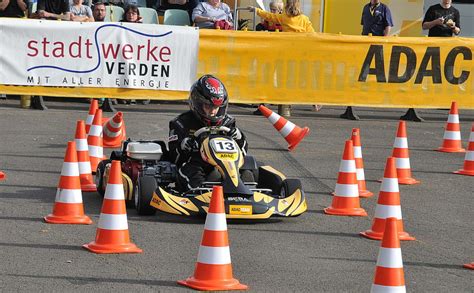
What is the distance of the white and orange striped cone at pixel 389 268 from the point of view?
6895 millimetres

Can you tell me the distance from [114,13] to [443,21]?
20.6ft

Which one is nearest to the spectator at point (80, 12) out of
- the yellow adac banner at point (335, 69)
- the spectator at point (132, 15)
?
the spectator at point (132, 15)

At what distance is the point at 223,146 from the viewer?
1073 centimetres

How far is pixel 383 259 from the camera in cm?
693

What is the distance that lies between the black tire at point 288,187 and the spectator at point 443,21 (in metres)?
12.0

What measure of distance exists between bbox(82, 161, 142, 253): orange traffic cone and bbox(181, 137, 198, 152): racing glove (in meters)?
2.07

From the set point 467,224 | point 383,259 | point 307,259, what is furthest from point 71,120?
point 383,259

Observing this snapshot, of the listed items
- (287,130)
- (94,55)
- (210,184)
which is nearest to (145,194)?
(210,184)

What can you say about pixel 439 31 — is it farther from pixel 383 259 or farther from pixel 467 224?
pixel 383 259

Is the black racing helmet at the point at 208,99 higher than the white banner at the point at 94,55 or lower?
lower

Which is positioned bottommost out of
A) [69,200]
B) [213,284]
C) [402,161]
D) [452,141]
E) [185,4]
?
[213,284]

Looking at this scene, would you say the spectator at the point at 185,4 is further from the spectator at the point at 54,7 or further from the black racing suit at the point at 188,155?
the black racing suit at the point at 188,155

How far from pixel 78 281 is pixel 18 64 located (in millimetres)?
12371

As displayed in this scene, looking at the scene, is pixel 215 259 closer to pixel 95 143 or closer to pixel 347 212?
pixel 347 212
